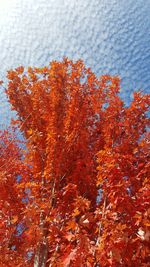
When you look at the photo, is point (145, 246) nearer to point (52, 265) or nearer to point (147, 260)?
point (147, 260)

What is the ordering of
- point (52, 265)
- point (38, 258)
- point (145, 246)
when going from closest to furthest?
point (145, 246)
point (52, 265)
point (38, 258)

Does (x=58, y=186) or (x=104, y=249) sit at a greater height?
(x=58, y=186)

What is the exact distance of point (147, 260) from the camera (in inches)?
276

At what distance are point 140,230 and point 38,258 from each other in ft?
9.31

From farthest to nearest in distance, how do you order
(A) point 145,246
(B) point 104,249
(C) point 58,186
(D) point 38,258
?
(C) point 58,186
(D) point 38,258
(A) point 145,246
(B) point 104,249

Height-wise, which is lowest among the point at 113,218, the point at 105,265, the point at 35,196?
the point at 105,265

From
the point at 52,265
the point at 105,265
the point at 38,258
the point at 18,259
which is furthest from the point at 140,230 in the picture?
the point at 18,259

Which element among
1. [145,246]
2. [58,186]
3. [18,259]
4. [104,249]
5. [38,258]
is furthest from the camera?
[18,259]

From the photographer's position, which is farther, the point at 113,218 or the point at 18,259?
the point at 18,259

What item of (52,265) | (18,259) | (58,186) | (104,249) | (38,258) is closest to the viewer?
(104,249)

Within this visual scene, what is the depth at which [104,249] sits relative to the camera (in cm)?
597

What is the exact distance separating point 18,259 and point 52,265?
2.36 metres

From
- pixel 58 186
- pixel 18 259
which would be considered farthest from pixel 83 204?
pixel 18 259

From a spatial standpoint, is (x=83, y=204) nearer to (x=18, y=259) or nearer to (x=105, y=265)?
(x=105, y=265)
